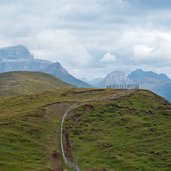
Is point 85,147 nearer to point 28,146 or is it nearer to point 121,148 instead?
point 121,148

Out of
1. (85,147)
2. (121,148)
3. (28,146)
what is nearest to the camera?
(28,146)

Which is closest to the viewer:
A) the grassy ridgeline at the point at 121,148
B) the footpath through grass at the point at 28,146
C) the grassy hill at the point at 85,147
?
the footpath through grass at the point at 28,146

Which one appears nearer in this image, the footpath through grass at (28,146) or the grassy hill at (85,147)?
the footpath through grass at (28,146)

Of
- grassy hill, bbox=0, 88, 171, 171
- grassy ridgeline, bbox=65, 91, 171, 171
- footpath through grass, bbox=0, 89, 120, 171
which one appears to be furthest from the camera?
grassy ridgeline, bbox=65, 91, 171, 171

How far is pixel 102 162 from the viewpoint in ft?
527

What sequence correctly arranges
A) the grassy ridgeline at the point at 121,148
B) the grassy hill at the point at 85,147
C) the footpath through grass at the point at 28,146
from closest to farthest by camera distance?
the footpath through grass at the point at 28,146
the grassy hill at the point at 85,147
the grassy ridgeline at the point at 121,148

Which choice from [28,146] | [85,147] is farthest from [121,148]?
[28,146]

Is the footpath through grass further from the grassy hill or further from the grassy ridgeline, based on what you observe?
the grassy ridgeline

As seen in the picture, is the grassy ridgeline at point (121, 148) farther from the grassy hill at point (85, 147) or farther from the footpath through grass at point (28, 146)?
the footpath through grass at point (28, 146)

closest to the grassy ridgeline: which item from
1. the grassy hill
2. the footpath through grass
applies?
the grassy hill

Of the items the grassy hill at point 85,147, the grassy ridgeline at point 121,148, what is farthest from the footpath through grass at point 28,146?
the grassy ridgeline at point 121,148

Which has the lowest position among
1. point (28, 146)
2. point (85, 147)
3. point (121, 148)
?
point (28, 146)

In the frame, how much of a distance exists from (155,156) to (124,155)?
1191 cm

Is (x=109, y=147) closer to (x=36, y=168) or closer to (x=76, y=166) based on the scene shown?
(x=76, y=166)
